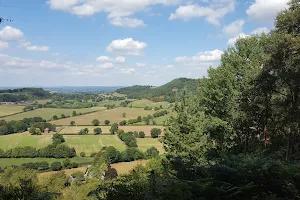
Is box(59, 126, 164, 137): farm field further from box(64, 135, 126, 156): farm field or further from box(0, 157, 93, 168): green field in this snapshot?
box(0, 157, 93, 168): green field

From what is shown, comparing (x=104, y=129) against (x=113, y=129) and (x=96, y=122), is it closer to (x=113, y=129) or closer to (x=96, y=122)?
(x=113, y=129)

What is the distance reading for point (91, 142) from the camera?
7375 cm

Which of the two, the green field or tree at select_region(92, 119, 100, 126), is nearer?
the green field

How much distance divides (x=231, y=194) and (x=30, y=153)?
215 ft

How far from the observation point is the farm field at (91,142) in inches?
2712

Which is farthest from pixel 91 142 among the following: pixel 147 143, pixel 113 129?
pixel 147 143

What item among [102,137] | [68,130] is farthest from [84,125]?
[102,137]

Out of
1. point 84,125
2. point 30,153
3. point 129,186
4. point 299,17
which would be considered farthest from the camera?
point 84,125

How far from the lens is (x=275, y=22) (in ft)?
46.8

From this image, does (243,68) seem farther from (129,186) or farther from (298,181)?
(129,186)

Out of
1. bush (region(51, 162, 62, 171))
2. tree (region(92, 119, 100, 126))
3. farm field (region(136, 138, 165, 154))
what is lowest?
bush (region(51, 162, 62, 171))

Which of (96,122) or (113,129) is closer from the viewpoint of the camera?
(113,129)

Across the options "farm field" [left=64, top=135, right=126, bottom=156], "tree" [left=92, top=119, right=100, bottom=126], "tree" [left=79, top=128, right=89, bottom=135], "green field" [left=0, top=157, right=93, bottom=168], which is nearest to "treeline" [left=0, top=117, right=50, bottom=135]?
"tree" [left=79, top=128, right=89, bottom=135]

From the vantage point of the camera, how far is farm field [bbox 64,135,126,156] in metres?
68.9
